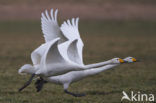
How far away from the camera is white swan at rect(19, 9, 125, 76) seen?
7.84 m

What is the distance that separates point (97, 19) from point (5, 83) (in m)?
38.4

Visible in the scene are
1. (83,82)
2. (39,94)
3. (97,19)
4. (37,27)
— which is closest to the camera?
(39,94)

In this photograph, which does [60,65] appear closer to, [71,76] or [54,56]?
[54,56]

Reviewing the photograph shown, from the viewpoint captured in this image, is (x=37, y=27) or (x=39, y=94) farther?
(x=37, y=27)


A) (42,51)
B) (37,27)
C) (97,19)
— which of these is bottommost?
(42,51)

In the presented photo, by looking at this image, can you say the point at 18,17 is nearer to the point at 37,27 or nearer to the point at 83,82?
the point at 37,27

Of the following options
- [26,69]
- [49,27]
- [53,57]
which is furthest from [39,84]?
[49,27]

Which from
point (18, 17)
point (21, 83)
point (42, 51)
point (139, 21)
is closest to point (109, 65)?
point (42, 51)

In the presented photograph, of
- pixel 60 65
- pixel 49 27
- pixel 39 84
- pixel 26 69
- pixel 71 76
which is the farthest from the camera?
pixel 49 27

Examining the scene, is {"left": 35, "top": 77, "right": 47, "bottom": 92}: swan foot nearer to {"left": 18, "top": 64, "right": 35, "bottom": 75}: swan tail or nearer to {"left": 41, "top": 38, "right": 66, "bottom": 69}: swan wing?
{"left": 18, "top": 64, "right": 35, "bottom": 75}: swan tail

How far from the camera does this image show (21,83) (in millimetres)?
9844

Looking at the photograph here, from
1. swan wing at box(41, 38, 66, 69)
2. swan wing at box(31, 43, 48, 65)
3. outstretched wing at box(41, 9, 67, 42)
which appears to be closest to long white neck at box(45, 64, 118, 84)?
swan wing at box(41, 38, 66, 69)

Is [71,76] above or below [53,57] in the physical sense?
below

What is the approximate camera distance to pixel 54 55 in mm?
8195
